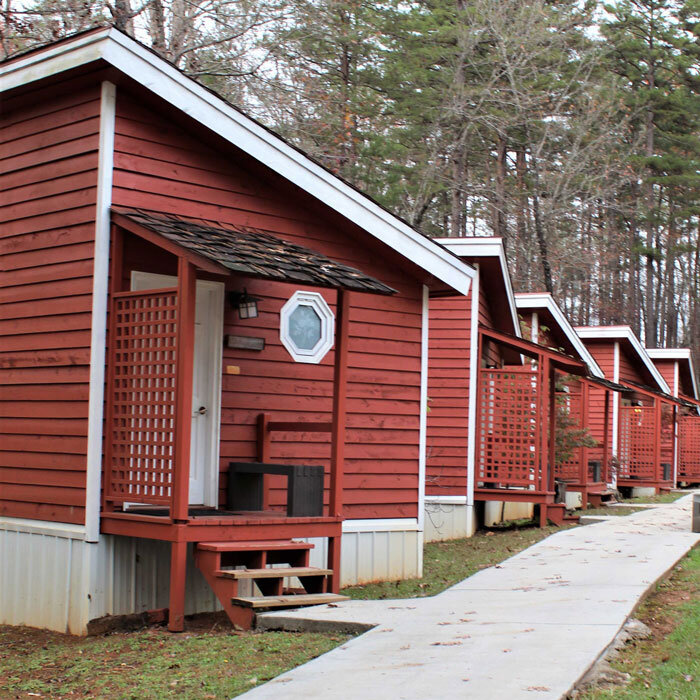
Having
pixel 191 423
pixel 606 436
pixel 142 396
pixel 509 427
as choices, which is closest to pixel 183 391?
pixel 142 396

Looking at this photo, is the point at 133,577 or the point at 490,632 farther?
the point at 133,577

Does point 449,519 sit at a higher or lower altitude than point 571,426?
lower

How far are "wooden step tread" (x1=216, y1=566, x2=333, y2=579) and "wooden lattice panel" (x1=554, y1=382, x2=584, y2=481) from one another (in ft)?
32.6

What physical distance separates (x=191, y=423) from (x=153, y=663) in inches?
89.2

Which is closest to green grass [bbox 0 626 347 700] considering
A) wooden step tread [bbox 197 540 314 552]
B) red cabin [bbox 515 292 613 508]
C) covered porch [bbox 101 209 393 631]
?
covered porch [bbox 101 209 393 631]

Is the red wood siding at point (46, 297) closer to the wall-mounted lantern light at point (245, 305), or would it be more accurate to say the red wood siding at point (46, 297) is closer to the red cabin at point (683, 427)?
the wall-mounted lantern light at point (245, 305)

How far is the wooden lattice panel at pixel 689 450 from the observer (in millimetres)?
28219

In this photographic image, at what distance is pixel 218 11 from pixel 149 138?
436 inches

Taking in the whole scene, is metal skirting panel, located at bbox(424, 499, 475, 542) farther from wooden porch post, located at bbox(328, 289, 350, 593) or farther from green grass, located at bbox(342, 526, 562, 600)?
wooden porch post, located at bbox(328, 289, 350, 593)

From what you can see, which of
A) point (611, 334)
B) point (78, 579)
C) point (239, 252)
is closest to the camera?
point (239, 252)

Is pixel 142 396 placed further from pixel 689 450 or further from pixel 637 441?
pixel 689 450

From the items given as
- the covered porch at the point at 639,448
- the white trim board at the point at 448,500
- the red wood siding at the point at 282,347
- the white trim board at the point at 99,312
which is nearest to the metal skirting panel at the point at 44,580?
the white trim board at the point at 99,312

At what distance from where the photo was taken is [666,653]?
19.3 feet

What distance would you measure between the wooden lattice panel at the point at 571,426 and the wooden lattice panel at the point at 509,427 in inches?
93.5
